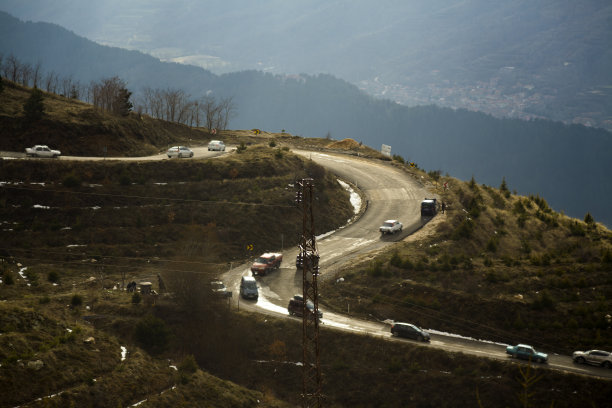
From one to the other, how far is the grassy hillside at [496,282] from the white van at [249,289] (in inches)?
296

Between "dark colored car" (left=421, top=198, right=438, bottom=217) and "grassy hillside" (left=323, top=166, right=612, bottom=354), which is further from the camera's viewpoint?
"dark colored car" (left=421, top=198, right=438, bottom=217)

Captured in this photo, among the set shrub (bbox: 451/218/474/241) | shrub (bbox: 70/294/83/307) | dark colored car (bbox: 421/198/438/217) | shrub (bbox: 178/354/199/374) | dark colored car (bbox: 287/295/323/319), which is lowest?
shrub (bbox: 178/354/199/374)

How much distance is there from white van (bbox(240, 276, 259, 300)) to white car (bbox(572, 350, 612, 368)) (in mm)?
29519

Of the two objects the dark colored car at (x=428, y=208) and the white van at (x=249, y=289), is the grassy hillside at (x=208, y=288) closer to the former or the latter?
the dark colored car at (x=428, y=208)

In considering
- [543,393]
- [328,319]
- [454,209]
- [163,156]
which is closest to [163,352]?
[328,319]

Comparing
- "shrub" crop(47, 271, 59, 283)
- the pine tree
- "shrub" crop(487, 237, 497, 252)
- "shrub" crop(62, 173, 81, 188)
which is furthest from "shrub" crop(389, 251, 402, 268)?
the pine tree

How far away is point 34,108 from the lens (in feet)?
263

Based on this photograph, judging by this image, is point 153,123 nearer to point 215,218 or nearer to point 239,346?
point 215,218

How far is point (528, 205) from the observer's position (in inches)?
3561

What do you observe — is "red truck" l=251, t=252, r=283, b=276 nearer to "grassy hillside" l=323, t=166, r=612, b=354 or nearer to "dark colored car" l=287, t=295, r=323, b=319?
"grassy hillside" l=323, t=166, r=612, b=354

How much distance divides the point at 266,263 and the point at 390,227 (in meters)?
18.5

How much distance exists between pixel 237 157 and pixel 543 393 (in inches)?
2180

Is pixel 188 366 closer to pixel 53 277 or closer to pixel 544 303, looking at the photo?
pixel 53 277

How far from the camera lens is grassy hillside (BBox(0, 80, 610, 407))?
45.4m
